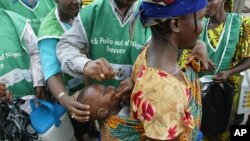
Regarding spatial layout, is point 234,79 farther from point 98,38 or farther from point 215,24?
point 98,38

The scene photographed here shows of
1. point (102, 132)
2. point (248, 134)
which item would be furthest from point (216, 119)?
point (102, 132)

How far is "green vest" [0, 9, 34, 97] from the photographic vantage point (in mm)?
2330

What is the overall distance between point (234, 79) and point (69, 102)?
4.72 feet

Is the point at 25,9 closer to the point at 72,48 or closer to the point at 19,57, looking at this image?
the point at 19,57

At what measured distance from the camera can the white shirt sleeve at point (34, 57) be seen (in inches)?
94.1

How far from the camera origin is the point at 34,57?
7.92ft

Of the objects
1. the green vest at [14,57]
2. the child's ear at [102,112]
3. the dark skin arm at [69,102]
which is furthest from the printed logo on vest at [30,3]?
the child's ear at [102,112]

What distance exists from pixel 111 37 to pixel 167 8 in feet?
1.98

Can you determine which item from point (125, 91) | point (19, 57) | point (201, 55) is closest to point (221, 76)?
point (201, 55)

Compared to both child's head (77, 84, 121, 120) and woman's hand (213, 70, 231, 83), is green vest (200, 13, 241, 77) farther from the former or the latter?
child's head (77, 84, 121, 120)

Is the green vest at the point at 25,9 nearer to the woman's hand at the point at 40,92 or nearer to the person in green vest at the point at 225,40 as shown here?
the woman's hand at the point at 40,92

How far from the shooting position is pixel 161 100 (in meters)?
1.46

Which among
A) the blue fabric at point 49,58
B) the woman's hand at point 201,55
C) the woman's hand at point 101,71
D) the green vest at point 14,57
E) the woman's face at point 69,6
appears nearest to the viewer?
the woman's hand at point 101,71

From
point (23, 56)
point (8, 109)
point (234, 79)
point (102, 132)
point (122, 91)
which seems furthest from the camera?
point (234, 79)
